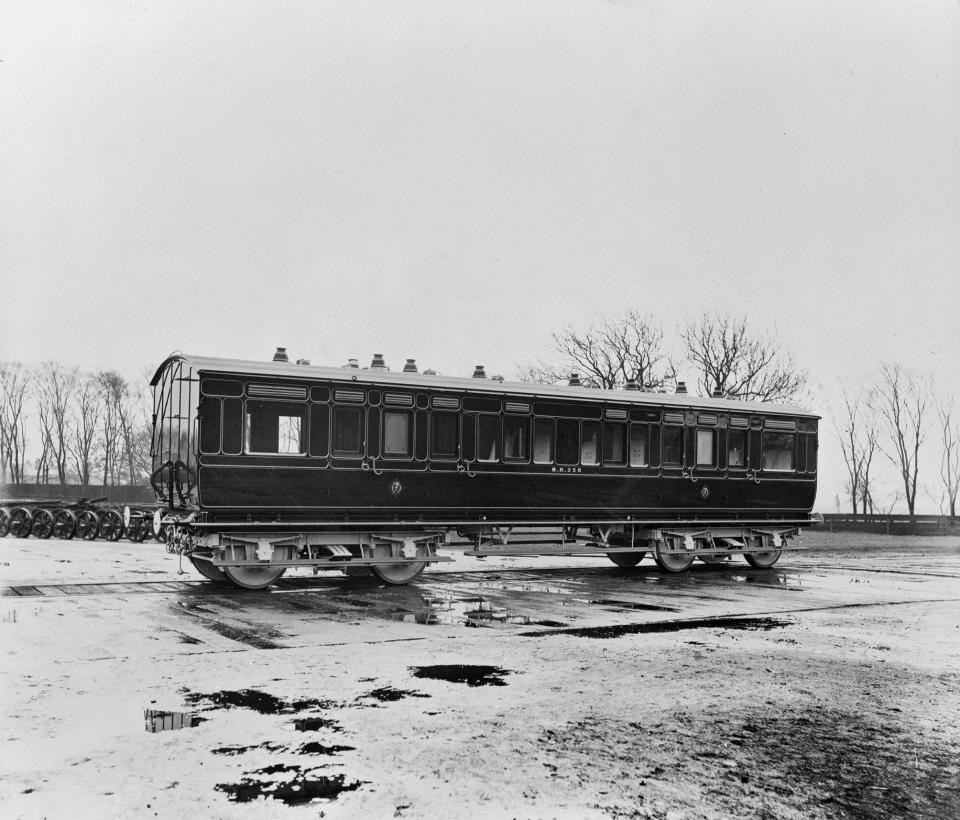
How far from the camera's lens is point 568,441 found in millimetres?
17734

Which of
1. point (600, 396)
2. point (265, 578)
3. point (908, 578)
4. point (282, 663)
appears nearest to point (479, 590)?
point (265, 578)

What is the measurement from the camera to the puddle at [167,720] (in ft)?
21.2

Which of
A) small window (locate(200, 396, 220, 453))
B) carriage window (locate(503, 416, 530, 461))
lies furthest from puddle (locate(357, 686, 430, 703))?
carriage window (locate(503, 416, 530, 461))

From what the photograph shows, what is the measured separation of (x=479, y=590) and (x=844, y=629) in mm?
5768

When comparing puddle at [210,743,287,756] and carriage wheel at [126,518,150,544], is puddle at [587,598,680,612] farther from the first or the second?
carriage wheel at [126,518,150,544]

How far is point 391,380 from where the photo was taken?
15.8 meters

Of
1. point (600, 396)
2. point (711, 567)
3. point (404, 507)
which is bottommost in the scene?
point (711, 567)

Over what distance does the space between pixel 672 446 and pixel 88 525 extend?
18168 millimetres

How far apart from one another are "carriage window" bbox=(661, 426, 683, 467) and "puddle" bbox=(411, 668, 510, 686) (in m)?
11.0

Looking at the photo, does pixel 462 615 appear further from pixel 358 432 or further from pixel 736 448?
pixel 736 448

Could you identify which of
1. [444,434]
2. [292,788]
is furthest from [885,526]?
[292,788]

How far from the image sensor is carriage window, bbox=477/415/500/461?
16672 mm

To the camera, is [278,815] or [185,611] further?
[185,611]

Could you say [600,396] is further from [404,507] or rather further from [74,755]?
[74,755]
